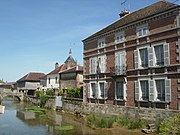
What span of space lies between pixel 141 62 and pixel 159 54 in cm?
182

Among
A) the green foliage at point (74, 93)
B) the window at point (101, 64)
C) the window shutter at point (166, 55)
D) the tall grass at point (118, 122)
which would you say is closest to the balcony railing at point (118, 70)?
the window at point (101, 64)

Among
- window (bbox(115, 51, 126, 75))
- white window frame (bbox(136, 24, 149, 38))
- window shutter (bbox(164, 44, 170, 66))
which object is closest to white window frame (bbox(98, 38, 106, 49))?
window (bbox(115, 51, 126, 75))

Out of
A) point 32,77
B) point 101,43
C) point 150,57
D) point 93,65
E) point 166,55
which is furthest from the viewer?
point 32,77

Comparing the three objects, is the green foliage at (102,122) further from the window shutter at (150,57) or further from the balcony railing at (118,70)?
the window shutter at (150,57)

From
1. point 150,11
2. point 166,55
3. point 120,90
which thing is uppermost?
point 150,11

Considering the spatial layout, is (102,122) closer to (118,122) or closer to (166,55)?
(118,122)

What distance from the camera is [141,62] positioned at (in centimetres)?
1808

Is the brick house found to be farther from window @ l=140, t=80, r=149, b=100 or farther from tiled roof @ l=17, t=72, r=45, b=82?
tiled roof @ l=17, t=72, r=45, b=82

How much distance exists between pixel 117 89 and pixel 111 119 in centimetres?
324

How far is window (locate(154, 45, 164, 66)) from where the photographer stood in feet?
53.9

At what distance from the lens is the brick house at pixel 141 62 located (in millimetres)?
15594

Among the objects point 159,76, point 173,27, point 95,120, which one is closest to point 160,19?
point 173,27

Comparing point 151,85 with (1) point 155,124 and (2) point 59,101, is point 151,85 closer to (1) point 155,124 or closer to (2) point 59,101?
(1) point 155,124

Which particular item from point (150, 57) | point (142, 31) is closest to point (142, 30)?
point (142, 31)
